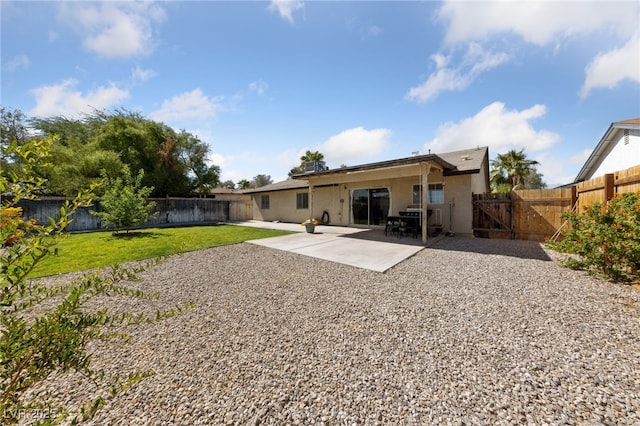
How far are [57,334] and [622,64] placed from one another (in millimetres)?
14478

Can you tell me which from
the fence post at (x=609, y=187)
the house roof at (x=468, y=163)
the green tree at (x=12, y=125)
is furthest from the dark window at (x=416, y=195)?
the green tree at (x=12, y=125)

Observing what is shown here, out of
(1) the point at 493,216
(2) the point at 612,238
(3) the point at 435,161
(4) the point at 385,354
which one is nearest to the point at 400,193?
(3) the point at 435,161

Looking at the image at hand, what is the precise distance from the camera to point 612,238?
477 cm

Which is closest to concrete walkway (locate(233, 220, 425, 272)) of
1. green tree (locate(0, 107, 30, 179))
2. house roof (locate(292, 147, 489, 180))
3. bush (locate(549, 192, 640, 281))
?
house roof (locate(292, 147, 489, 180))

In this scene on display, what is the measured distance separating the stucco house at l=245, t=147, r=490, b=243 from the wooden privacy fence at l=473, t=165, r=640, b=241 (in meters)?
0.60

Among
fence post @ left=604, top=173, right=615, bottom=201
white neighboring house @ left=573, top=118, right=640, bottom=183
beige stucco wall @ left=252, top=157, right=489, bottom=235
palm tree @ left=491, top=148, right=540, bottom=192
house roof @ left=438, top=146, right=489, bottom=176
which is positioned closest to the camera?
fence post @ left=604, top=173, right=615, bottom=201

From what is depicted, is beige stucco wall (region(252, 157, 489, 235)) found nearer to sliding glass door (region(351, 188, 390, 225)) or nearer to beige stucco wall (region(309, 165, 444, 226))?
beige stucco wall (region(309, 165, 444, 226))

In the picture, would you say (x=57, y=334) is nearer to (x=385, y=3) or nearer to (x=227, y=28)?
(x=227, y=28)

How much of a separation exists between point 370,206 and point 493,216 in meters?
5.49

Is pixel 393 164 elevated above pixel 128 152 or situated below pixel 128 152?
below

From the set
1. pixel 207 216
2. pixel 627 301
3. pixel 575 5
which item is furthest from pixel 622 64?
pixel 207 216

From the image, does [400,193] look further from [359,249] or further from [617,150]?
[617,150]

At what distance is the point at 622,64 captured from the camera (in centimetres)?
811

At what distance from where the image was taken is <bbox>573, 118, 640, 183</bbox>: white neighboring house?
8711 millimetres
